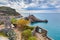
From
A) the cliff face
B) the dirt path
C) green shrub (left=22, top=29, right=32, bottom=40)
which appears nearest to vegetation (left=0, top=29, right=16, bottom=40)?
the dirt path

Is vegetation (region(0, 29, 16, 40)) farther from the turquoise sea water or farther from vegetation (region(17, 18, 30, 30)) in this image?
the turquoise sea water

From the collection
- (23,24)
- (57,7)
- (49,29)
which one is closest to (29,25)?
(23,24)

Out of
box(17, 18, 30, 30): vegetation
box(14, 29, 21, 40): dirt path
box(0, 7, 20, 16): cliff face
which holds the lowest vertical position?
box(14, 29, 21, 40): dirt path

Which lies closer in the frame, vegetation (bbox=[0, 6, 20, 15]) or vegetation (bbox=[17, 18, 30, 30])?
vegetation (bbox=[17, 18, 30, 30])

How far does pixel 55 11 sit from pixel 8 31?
1295 mm

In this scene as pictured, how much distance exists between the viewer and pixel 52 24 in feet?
16.4

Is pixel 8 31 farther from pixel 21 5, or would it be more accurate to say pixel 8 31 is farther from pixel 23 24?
pixel 21 5

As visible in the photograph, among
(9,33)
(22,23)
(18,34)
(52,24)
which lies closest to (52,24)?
(52,24)

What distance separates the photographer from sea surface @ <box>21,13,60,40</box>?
4.85 meters

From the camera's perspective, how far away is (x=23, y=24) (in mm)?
4902

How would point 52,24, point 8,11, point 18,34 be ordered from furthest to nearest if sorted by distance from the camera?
point 8,11
point 52,24
point 18,34

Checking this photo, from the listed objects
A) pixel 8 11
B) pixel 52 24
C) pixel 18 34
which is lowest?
pixel 18 34

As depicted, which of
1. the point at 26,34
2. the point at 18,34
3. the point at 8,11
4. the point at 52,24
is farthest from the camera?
the point at 8,11

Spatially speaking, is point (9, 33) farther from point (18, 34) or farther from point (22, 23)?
point (22, 23)
